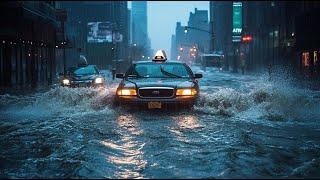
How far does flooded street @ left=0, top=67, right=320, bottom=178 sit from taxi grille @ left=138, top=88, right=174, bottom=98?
1.52ft

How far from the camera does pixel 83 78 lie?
1133 inches

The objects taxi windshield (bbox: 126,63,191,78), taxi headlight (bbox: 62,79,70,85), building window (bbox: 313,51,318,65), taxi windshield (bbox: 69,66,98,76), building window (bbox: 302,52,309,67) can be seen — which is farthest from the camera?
building window (bbox: 302,52,309,67)

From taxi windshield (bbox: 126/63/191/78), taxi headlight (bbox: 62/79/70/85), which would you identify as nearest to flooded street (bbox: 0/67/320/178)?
taxi windshield (bbox: 126/63/191/78)

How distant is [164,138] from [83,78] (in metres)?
18.7

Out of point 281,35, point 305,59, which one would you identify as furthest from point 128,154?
point 281,35

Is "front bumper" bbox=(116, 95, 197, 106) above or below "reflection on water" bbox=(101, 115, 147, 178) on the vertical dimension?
above

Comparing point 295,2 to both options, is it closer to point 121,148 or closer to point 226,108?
point 226,108

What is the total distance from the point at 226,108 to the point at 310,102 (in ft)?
9.47

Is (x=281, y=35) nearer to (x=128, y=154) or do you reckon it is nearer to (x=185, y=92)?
(x=185, y=92)

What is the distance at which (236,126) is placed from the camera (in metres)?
12.4

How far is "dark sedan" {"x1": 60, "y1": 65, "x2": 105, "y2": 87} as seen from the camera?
2845 cm

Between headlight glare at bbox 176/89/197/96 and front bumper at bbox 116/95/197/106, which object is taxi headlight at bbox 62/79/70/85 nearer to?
front bumper at bbox 116/95/197/106

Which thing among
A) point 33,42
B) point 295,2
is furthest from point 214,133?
point 295,2

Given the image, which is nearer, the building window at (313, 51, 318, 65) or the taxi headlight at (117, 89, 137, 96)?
the taxi headlight at (117, 89, 137, 96)
